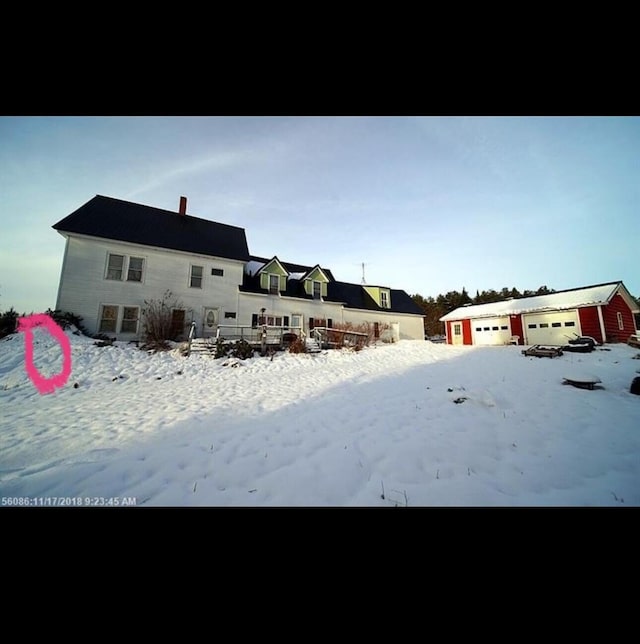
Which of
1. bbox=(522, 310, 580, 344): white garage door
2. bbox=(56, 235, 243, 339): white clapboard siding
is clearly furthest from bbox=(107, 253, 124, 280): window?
bbox=(522, 310, 580, 344): white garage door

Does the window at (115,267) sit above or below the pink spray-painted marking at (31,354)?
above

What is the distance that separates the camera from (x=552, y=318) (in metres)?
12.6

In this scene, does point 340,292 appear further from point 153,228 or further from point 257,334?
point 153,228

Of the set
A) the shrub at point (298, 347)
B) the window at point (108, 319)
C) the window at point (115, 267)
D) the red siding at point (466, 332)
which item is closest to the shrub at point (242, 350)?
the shrub at point (298, 347)

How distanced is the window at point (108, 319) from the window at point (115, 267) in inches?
53.6

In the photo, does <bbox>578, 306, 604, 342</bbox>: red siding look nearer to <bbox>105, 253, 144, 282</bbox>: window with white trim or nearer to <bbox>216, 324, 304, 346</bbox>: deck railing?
<bbox>216, 324, 304, 346</bbox>: deck railing

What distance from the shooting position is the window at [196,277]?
42.2 feet

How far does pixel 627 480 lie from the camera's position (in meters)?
2.28

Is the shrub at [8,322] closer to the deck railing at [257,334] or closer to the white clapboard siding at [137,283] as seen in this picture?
the white clapboard siding at [137,283]

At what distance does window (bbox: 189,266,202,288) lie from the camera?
1285cm

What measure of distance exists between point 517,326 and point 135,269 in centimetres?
1981
